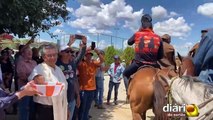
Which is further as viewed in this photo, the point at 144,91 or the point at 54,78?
the point at 144,91

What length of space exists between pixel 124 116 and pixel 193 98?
704 centimetres

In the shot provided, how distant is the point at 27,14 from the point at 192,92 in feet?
17.5

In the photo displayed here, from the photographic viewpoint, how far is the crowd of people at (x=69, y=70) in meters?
2.58

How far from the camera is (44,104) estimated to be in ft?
12.8

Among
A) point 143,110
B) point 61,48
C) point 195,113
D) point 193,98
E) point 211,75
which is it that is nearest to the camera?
point 195,113

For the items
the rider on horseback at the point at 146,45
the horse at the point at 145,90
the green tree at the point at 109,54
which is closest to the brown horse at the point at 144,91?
the horse at the point at 145,90

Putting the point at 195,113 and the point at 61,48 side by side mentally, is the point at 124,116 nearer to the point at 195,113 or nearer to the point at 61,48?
the point at 61,48

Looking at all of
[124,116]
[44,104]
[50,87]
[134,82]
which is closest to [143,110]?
[134,82]

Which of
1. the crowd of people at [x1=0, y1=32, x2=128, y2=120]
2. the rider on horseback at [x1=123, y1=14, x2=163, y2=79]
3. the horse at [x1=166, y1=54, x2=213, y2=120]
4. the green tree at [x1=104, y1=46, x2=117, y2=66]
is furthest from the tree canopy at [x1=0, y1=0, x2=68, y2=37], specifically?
the green tree at [x1=104, y1=46, x2=117, y2=66]

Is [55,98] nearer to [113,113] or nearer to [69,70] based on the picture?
[69,70]

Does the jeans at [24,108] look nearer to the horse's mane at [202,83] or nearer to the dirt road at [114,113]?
the dirt road at [114,113]

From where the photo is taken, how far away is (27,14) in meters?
6.73

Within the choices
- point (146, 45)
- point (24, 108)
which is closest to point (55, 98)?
point (24, 108)

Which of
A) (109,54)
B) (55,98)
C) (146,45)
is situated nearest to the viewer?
(55,98)
